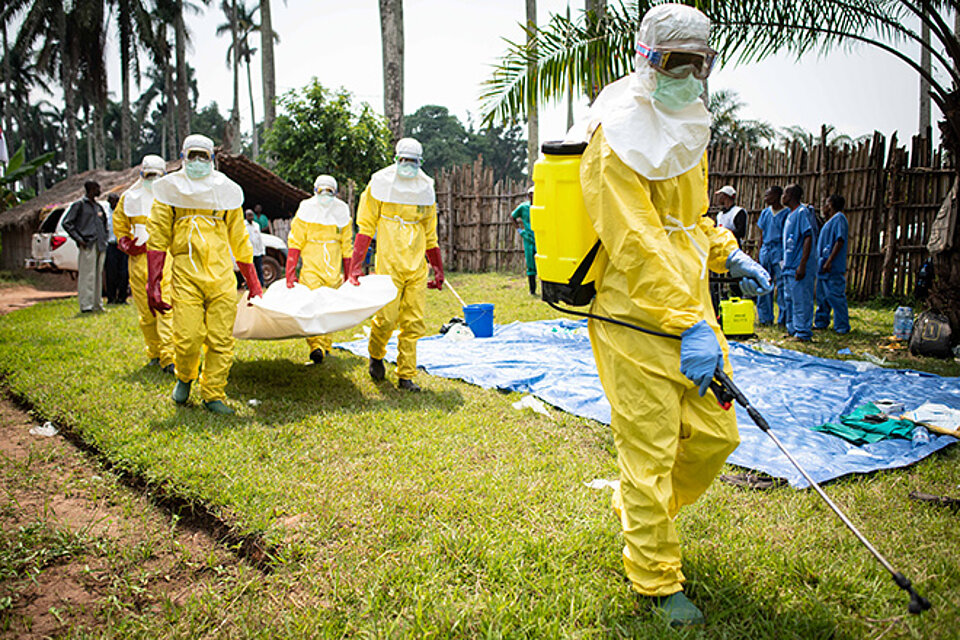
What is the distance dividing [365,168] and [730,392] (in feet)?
55.6

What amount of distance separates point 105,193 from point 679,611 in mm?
18368

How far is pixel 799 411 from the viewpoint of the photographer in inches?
198

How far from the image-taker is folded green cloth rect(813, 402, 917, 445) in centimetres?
427

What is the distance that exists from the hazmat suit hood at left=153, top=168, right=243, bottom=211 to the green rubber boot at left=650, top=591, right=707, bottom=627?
417 cm

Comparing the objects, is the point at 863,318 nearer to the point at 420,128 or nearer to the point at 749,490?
the point at 749,490

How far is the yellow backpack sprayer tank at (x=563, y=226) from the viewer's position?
2406 millimetres

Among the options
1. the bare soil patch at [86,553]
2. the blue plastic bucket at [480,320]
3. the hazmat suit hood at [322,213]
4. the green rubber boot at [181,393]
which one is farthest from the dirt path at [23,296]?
the bare soil patch at [86,553]

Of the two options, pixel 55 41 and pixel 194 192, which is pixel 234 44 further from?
pixel 194 192

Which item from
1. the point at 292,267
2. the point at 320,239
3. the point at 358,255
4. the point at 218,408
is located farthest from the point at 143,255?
the point at 218,408

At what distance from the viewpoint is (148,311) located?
247 inches

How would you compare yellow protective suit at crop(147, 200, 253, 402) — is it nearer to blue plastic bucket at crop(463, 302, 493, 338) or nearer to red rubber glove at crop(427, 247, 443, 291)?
red rubber glove at crop(427, 247, 443, 291)

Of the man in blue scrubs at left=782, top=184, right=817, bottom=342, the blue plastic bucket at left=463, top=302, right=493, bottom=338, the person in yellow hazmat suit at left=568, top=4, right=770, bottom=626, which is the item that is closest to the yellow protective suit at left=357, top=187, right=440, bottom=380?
the blue plastic bucket at left=463, top=302, right=493, bottom=338

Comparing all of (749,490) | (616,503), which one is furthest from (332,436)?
(749,490)

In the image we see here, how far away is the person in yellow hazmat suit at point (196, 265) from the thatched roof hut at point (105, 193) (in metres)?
11.7
